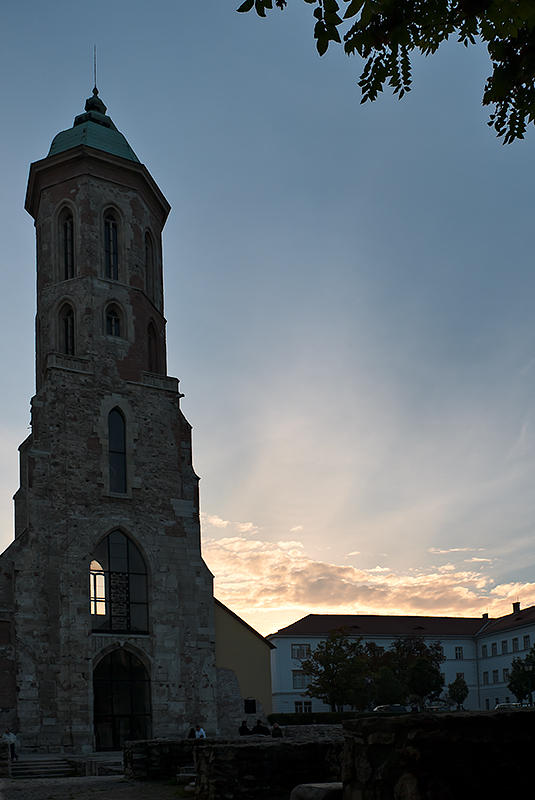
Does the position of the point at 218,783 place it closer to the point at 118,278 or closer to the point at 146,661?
the point at 146,661

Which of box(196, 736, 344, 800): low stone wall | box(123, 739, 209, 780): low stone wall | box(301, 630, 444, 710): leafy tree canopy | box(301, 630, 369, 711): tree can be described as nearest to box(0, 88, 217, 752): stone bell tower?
box(123, 739, 209, 780): low stone wall

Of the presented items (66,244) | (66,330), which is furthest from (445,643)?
(66,244)

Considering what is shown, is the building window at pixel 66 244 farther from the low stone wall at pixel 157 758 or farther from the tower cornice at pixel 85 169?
the low stone wall at pixel 157 758

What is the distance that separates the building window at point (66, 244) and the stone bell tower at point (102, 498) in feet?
0.20

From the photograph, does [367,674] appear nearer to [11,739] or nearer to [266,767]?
[11,739]

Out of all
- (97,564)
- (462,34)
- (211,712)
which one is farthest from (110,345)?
(462,34)

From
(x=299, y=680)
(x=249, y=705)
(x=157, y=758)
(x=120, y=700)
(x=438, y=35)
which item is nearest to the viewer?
(x=438, y=35)

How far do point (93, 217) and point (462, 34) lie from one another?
3426cm

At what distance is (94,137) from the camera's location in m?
38.5

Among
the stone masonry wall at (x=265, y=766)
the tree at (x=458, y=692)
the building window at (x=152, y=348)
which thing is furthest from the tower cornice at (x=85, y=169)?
the tree at (x=458, y=692)

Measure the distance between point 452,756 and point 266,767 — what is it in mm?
6047

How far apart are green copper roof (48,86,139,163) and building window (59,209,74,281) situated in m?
2.78

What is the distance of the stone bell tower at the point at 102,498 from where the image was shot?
30500mm

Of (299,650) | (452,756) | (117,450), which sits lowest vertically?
(299,650)
